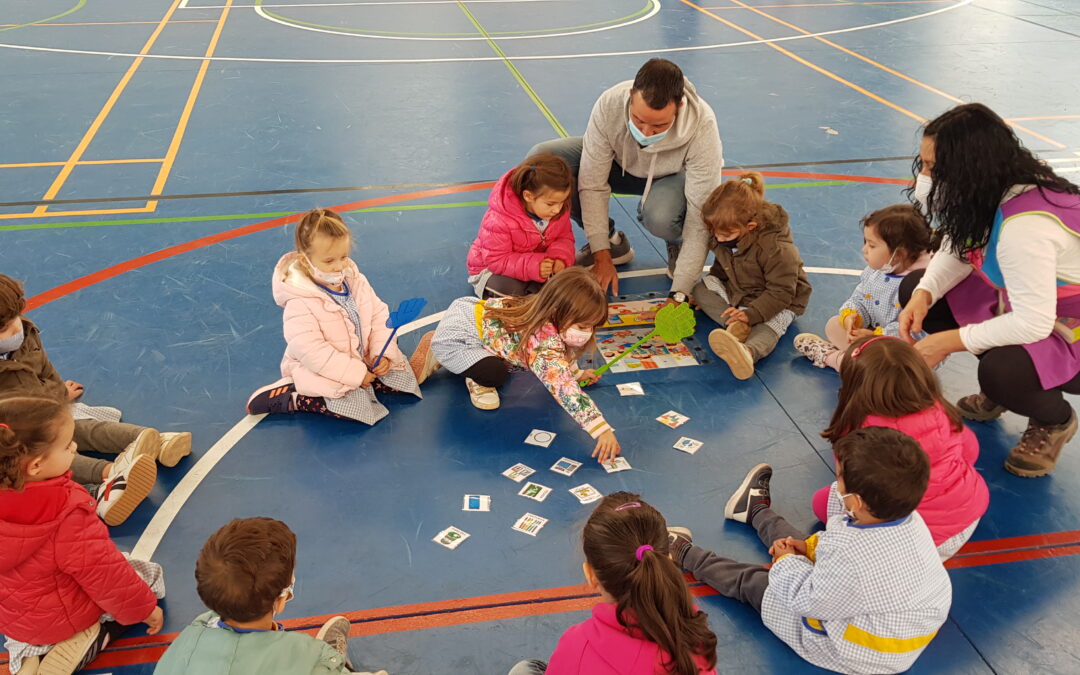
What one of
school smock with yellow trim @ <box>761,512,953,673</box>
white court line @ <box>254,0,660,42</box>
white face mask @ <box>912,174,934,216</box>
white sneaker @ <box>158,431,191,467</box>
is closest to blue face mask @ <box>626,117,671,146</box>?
white face mask @ <box>912,174,934,216</box>

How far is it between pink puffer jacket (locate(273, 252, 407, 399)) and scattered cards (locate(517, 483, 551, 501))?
3.04 feet

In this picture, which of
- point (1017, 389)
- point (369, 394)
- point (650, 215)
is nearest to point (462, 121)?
point (650, 215)

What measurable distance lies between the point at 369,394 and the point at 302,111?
4461 millimetres

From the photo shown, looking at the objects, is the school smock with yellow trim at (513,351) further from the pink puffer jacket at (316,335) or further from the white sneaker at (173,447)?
the white sneaker at (173,447)

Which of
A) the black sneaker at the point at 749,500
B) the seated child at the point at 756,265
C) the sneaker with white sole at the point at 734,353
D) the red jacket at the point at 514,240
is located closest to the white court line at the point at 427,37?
the red jacket at the point at 514,240

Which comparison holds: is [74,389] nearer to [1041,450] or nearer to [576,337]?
[576,337]

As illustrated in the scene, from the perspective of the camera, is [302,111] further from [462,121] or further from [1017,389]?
[1017,389]

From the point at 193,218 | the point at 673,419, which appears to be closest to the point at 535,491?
the point at 673,419

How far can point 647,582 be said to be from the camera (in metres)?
2.06

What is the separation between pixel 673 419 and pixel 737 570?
3.26ft

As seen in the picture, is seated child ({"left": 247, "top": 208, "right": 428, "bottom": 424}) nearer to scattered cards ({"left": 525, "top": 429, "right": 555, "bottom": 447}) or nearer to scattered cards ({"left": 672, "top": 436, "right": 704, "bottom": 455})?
scattered cards ({"left": 525, "top": 429, "right": 555, "bottom": 447})

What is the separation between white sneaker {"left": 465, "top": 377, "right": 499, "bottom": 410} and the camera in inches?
153

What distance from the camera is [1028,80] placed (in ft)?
27.8

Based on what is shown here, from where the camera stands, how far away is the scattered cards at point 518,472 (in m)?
3.45
